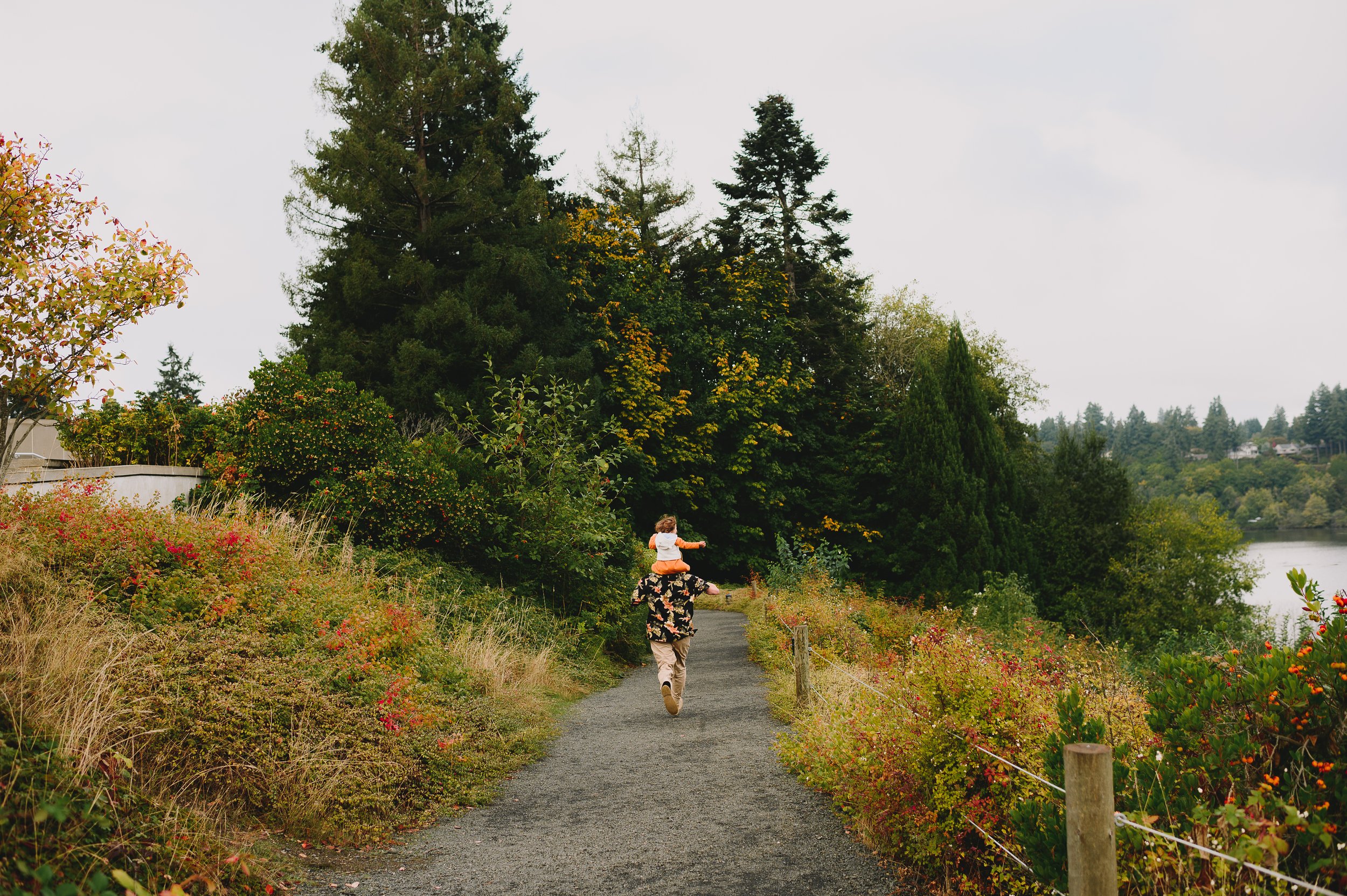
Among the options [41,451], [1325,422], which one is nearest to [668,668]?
[41,451]

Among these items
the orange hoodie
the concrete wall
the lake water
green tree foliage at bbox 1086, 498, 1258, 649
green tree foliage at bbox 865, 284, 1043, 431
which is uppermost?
green tree foliage at bbox 865, 284, 1043, 431

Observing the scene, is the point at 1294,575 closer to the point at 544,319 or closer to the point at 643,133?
the point at 544,319

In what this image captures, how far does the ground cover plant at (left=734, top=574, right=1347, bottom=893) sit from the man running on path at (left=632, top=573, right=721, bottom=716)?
1.73m

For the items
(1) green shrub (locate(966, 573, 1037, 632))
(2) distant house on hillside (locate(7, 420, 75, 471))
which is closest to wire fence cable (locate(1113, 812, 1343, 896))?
(2) distant house on hillside (locate(7, 420, 75, 471))

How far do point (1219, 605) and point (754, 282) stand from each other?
2276cm

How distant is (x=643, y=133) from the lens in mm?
30750

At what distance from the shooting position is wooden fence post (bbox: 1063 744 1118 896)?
2721 millimetres

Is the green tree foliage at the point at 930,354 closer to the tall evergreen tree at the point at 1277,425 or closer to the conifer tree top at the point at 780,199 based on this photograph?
the conifer tree top at the point at 780,199

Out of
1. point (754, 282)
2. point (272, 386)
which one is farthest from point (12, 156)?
point (754, 282)

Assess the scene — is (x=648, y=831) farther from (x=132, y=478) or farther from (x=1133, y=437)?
(x=1133, y=437)

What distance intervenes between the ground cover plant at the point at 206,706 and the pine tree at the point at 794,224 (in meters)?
23.2

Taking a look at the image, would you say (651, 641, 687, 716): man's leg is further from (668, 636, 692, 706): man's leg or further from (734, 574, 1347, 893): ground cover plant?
(734, 574, 1347, 893): ground cover plant

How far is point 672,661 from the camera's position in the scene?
872cm

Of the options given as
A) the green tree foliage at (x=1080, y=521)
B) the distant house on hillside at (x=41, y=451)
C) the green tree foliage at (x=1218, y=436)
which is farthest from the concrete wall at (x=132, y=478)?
the green tree foliage at (x=1218, y=436)
